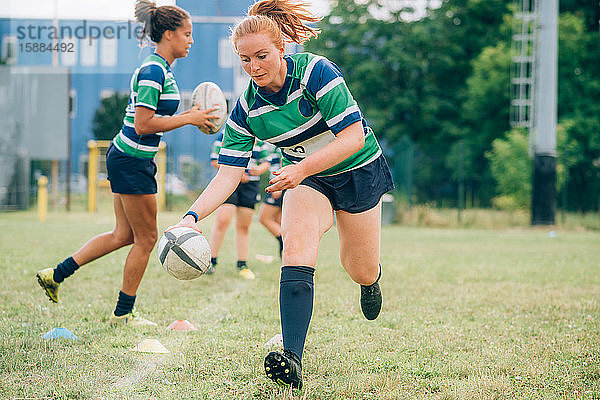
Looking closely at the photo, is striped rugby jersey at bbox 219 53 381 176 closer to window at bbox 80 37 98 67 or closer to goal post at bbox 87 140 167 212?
goal post at bbox 87 140 167 212

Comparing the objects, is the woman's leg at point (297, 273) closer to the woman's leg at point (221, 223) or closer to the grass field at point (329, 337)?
the grass field at point (329, 337)

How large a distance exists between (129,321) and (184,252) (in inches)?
67.8

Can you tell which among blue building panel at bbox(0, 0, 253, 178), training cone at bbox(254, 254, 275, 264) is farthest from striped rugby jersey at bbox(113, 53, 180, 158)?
blue building panel at bbox(0, 0, 253, 178)

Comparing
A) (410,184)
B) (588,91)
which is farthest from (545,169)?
(588,91)

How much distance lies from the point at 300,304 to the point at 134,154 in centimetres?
202

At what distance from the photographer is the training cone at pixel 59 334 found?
4.09m

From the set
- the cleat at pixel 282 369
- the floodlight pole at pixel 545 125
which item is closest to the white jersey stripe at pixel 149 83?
the cleat at pixel 282 369

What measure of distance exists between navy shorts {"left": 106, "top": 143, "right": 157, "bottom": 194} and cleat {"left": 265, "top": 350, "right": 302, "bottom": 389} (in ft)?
6.64

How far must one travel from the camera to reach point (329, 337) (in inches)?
168

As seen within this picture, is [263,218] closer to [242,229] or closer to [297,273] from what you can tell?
[242,229]

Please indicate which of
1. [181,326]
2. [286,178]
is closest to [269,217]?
[181,326]

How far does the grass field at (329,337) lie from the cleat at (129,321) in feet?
0.37

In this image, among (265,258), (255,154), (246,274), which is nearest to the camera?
(246,274)

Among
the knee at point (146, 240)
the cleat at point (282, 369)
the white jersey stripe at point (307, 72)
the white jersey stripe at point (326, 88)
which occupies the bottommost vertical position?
the cleat at point (282, 369)
